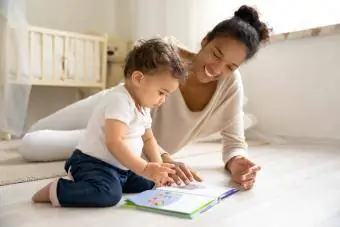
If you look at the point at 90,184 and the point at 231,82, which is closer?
the point at 90,184

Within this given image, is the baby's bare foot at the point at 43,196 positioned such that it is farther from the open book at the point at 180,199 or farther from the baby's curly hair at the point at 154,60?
the baby's curly hair at the point at 154,60

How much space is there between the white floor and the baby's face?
0.76 feet

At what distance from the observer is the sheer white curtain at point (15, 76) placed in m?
2.08

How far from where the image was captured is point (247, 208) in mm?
802

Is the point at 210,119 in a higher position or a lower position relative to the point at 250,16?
lower

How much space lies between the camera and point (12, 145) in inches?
72.1

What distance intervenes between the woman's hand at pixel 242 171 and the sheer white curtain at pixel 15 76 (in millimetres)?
1359

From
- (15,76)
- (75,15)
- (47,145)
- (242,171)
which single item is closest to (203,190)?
(242,171)

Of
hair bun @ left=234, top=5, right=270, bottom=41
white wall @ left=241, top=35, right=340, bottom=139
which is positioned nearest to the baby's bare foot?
hair bun @ left=234, top=5, right=270, bottom=41

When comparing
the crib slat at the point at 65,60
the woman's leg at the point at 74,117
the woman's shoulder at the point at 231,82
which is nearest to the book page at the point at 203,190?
the woman's shoulder at the point at 231,82

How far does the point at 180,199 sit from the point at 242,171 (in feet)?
1.02

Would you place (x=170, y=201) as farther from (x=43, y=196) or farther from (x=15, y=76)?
(x=15, y=76)


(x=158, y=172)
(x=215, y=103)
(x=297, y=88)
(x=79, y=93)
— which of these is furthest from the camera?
(x=79, y=93)

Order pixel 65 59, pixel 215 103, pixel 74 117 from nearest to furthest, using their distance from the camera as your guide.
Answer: pixel 215 103, pixel 74 117, pixel 65 59
